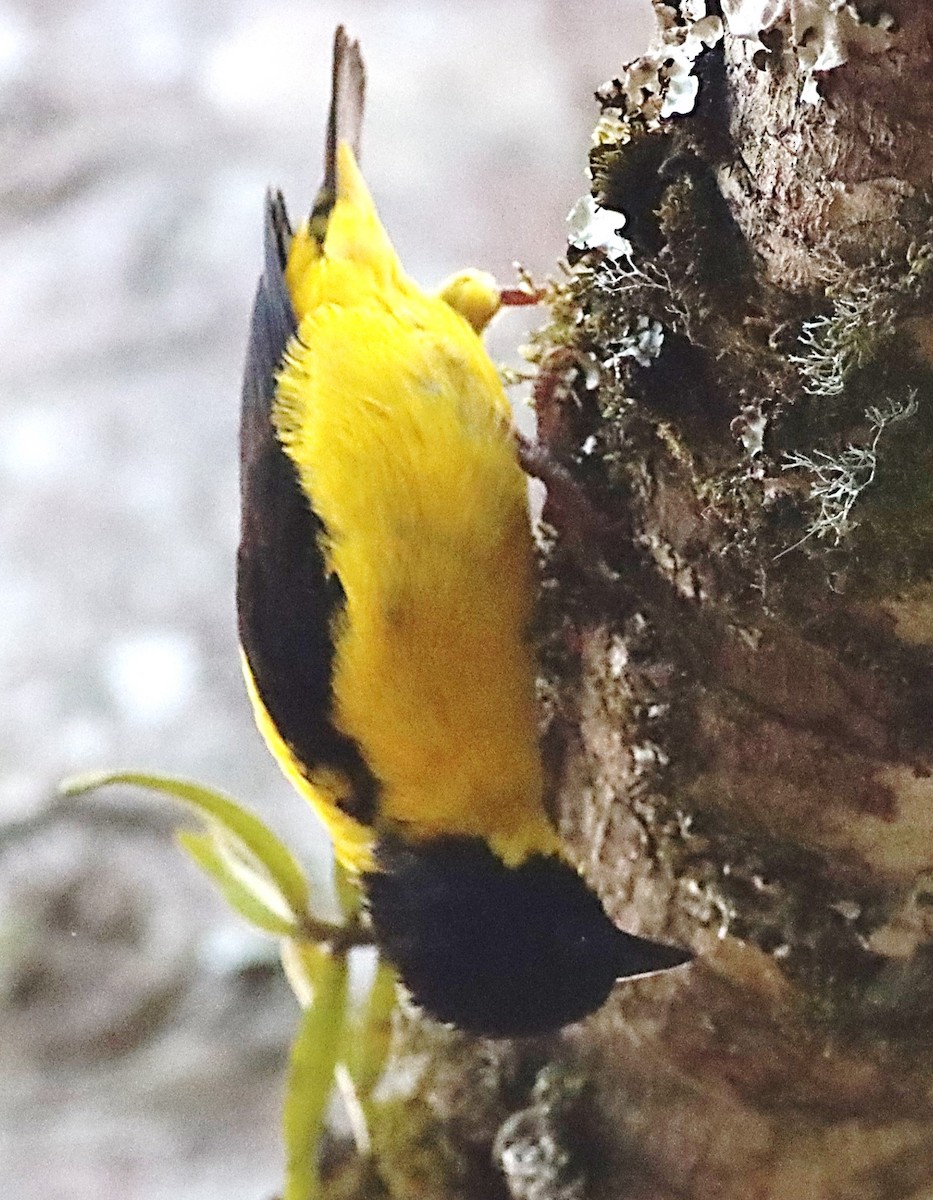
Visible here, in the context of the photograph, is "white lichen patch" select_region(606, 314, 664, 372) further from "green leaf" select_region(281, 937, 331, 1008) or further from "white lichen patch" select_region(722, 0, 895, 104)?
"green leaf" select_region(281, 937, 331, 1008)

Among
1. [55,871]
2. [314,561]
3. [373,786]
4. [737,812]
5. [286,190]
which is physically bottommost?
[737,812]

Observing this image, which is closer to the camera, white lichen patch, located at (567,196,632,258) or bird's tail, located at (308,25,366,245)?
white lichen patch, located at (567,196,632,258)

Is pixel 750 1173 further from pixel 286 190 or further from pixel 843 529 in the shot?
pixel 286 190

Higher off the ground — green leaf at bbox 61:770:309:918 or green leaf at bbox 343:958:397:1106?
green leaf at bbox 61:770:309:918

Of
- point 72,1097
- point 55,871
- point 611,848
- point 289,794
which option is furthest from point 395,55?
point 611,848

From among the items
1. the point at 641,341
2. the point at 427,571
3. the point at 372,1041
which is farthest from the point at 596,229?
the point at 372,1041

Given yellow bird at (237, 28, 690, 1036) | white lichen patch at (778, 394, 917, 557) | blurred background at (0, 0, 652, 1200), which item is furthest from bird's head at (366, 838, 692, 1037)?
blurred background at (0, 0, 652, 1200)

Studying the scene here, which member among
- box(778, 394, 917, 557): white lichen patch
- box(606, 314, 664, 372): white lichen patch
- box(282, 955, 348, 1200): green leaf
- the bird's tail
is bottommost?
box(282, 955, 348, 1200): green leaf
